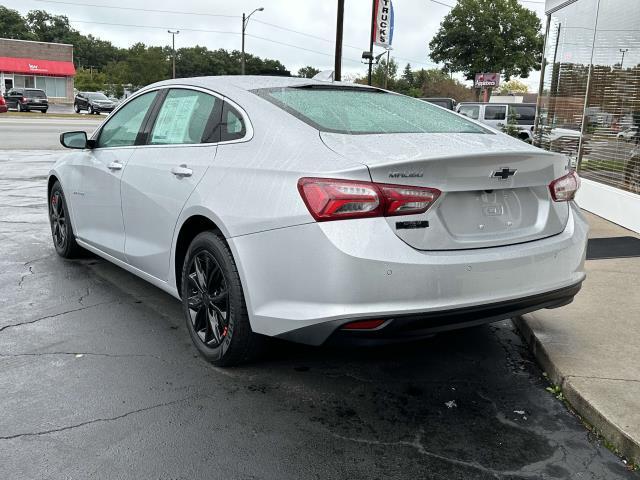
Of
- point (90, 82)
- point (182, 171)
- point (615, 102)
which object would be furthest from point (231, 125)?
point (90, 82)

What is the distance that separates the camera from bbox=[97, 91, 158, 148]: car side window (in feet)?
15.7

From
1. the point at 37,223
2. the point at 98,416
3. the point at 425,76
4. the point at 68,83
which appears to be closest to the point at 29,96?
the point at 68,83

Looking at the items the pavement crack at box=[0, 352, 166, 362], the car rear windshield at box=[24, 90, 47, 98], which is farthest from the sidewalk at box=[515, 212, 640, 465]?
the car rear windshield at box=[24, 90, 47, 98]

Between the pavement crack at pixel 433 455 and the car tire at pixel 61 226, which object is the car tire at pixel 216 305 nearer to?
the pavement crack at pixel 433 455

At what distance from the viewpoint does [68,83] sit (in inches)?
2726

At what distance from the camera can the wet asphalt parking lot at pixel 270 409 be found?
9.04 feet

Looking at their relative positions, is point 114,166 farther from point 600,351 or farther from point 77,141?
point 600,351

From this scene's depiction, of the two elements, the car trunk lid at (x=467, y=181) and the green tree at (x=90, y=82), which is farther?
the green tree at (x=90, y=82)

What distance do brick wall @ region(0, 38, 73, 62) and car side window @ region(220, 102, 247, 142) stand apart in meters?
69.6

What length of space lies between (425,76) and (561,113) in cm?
7881

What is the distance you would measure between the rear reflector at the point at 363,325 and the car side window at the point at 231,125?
133cm

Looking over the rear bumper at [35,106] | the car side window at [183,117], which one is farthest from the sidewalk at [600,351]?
the rear bumper at [35,106]

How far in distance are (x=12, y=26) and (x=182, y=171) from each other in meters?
125

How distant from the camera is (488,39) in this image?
4997 centimetres
